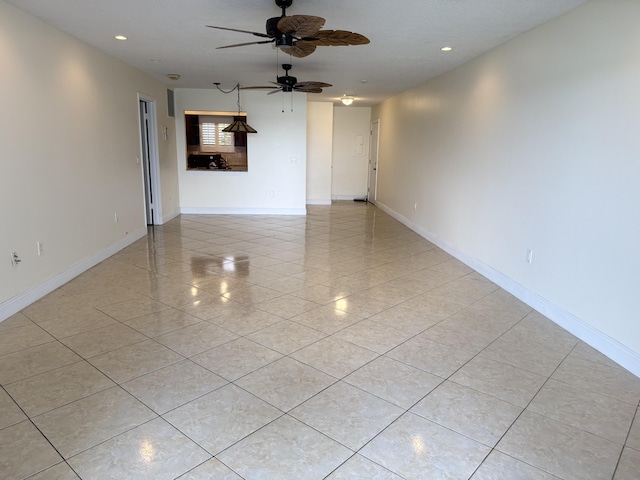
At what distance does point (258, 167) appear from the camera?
858 centimetres

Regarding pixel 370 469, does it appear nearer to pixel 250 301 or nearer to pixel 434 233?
pixel 250 301

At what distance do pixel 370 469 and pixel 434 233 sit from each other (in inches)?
195

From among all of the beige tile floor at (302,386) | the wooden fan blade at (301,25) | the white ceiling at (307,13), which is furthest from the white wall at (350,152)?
the wooden fan blade at (301,25)

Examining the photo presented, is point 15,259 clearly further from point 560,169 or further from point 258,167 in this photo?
point 258,167

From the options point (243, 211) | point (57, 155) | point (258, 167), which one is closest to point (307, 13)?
point (57, 155)

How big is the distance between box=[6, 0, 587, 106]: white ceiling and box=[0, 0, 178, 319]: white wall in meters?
0.27

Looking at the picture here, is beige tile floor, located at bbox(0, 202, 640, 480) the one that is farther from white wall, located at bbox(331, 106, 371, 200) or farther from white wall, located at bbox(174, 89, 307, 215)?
white wall, located at bbox(331, 106, 371, 200)

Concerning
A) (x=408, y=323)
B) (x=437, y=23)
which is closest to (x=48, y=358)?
(x=408, y=323)

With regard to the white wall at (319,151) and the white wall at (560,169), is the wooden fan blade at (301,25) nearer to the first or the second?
the white wall at (560,169)

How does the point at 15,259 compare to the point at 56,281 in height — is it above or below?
above

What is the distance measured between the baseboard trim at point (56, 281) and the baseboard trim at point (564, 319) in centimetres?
454

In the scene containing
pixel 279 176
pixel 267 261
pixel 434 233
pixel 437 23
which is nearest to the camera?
pixel 437 23

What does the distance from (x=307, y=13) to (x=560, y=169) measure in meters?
2.55

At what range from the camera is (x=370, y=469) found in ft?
5.86
